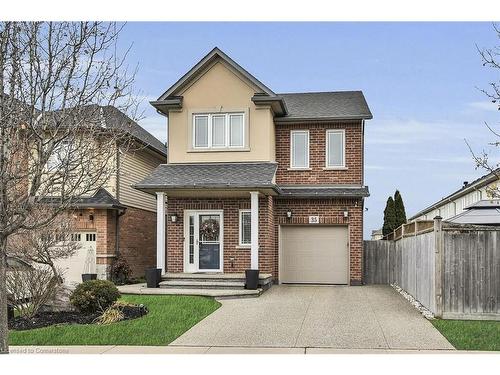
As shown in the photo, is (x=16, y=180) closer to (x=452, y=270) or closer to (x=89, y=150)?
(x=89, y=150)

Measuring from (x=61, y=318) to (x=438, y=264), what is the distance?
8018 mm

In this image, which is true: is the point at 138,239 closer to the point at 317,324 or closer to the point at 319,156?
the point at 319,156

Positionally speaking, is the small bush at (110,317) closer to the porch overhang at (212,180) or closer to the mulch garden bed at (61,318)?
Answer: the mulch garden bed at (61,318)

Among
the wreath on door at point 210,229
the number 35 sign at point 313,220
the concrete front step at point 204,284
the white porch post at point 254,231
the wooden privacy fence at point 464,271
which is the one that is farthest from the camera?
the number 35 sign at point 313,220

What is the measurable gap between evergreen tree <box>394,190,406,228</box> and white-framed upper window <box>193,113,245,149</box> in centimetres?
1130

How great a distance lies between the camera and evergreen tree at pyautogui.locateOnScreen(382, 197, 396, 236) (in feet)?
94.8

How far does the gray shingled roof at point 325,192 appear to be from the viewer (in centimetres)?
2056

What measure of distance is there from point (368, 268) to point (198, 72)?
8711 mm

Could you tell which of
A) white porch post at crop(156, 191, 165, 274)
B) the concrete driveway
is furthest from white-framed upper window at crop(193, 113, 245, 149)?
the concrete driveway

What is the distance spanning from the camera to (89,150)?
29.6 feet

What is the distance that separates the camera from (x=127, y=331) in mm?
12117

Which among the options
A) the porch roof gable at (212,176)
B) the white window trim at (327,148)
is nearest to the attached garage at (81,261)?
the porch roof gable at (212,176)

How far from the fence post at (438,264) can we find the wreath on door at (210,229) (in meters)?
8.59

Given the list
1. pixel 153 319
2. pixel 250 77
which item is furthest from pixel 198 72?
pixel 153 319
